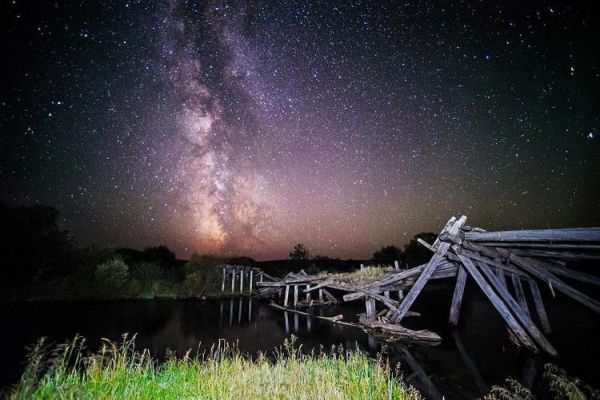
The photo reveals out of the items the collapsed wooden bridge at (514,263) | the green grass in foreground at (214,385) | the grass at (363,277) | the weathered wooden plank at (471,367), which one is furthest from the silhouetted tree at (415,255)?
the green grass in foreground at (214,385)

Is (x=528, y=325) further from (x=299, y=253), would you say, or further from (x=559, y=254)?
(x=299, y=253)

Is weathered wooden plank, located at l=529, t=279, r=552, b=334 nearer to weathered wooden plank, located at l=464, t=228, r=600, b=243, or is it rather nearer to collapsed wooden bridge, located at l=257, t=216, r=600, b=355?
collapsed wooden bridge, located at l=257, t=216, r=600, b=355

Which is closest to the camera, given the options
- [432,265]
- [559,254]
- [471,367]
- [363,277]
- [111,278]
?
[471,367]

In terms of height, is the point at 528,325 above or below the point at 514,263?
below

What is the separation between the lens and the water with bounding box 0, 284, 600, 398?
7539 millimetres

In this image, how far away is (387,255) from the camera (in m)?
56.6

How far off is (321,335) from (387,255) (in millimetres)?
46864

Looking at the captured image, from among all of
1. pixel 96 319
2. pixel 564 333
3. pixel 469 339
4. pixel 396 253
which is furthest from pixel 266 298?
pixel 396 253

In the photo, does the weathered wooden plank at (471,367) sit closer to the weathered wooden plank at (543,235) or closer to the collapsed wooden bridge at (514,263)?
the collapsed wooden bridge at (514,263)

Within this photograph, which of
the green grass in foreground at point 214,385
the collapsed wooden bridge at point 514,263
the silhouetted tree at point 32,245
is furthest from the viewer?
the silhouetted tree at point 32,245

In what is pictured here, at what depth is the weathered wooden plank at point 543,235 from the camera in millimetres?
5910

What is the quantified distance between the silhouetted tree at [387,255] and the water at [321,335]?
3357cm

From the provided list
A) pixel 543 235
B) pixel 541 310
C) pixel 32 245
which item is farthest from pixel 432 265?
pixel 32 245

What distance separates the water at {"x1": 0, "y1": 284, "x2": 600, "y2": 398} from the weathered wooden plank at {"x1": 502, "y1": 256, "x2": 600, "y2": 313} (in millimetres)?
1770
